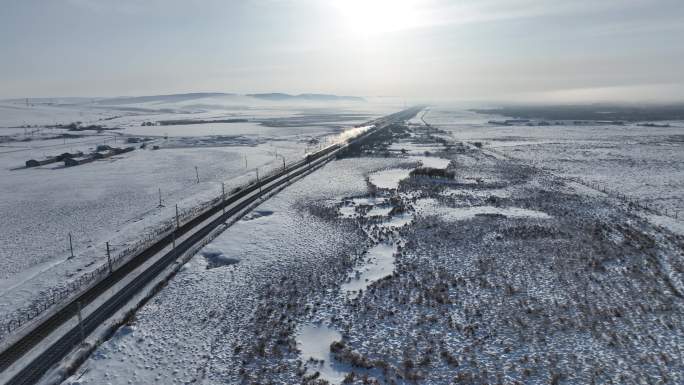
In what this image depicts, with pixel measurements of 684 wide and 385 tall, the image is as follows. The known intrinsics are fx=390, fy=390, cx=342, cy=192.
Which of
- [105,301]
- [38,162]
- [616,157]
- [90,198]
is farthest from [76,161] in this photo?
[616,157]

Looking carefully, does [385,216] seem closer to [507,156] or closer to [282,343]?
[282,343]

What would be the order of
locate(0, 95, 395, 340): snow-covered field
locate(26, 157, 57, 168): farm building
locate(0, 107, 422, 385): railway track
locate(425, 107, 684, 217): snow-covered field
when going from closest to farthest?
locate(0, 107, 422, 385): railway track, locate(0, 95, 395, 340): snow-covered field, locate(425, 107, 684, 217): snow-covered field, locate(26, 157, 57, 168): farm building

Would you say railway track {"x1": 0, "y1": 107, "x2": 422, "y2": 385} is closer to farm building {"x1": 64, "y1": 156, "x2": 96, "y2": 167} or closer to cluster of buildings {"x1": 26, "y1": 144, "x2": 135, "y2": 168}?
farm building {"x1": 64, "y1": 156, "x2": 96, "y2": 167}

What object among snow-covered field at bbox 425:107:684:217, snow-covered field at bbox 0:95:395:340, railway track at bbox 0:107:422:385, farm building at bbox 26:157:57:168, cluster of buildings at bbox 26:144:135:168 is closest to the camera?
railway track at bbox 0:107:422:385

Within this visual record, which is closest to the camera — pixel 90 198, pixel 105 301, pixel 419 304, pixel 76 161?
pixel 105 301

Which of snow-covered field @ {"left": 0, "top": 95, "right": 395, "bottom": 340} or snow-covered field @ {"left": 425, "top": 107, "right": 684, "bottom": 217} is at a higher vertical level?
snow-covered field @ {"left": 425, "top": 107, "right": 684, "bottom": 217}

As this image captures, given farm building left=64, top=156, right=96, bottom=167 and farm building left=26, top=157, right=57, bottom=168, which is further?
farm building left=64, top=156, right=96, bottom=167

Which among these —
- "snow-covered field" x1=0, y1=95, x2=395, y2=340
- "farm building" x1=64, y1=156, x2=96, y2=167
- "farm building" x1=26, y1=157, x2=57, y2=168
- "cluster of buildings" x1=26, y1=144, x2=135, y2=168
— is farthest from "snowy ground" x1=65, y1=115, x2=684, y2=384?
"farm building" x1=26, y1=157, x2=57, y2=168

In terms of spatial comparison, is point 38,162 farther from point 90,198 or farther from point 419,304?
point 419,304
